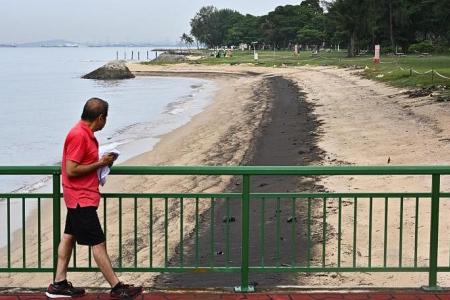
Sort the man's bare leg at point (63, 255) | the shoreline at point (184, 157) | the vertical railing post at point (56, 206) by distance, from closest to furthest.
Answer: the man's bare leg at point (63, 255)
the vertical railing post at point (56, 206)
the shoreline at point (184, 157)

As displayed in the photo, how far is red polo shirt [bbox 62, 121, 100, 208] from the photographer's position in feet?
17.4

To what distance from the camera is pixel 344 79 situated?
46812mm

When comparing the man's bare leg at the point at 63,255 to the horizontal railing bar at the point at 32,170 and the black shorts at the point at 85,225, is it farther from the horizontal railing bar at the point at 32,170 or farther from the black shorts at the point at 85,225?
the horizontal railing bar at the point at 32,170

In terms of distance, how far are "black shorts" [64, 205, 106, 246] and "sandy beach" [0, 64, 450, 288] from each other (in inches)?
53.2

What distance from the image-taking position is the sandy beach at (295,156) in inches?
331

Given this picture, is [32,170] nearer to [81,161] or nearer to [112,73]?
[81,161]

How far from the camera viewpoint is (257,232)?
9.85m

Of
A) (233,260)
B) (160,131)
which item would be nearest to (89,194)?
(233,260)

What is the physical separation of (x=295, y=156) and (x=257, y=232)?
8.04m

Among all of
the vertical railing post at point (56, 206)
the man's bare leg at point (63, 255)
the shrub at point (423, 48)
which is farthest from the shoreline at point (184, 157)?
the shrub at point (423, 48)

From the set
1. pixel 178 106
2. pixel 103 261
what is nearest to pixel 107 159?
pixel 103 261

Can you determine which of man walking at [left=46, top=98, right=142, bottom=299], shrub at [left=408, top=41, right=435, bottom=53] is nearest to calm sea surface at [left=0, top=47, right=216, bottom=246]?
man walking at [left=46, top=98, right=142, bottom=299]

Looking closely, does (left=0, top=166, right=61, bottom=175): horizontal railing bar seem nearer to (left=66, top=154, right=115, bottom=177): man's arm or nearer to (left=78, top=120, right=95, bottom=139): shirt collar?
(left=66, top=154, right=115, bottom=177): man's arm

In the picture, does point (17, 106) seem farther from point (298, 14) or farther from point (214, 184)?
point (298, 14)
